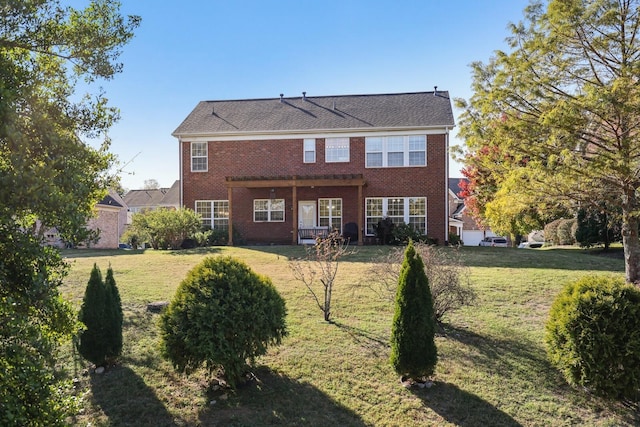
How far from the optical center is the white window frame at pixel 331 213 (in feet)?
69.3

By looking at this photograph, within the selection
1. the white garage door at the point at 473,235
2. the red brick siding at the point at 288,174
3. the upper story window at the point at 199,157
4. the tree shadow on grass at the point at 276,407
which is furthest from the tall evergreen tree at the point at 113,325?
the white garage door at the point at 473,235

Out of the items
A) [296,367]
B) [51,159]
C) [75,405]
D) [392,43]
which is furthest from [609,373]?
[392,43]

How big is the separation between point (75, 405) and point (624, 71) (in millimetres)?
8421

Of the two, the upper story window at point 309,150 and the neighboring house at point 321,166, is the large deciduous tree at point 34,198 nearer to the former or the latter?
the neighboring house at point 321,166

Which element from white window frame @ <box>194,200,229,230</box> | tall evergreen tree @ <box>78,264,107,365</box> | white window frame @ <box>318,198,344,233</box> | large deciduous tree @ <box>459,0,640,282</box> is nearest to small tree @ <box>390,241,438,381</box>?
large deciduous tree @ <box>459,0,640,282</box>

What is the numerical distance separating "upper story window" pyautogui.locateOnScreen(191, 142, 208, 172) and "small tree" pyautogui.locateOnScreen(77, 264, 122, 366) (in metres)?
16.5

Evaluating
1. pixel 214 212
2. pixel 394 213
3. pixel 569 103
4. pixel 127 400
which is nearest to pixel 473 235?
pixel 394 213

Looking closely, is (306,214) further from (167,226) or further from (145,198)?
(145,198)

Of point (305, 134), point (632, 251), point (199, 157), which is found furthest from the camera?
point (199, 157)

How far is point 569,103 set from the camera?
6840 mm

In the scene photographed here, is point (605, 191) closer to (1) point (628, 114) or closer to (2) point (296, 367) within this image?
(1) point (628, 114)

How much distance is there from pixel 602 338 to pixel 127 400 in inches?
230

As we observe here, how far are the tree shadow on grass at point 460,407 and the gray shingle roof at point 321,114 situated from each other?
16362 mm

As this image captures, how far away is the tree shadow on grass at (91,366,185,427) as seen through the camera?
492cm
